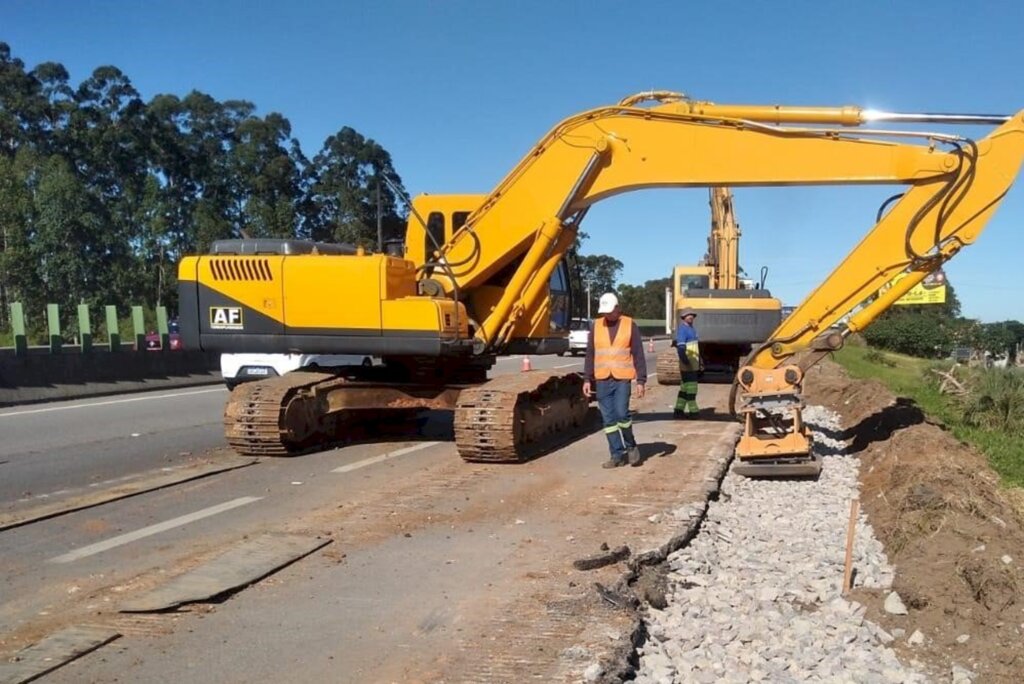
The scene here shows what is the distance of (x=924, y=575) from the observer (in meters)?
6.08

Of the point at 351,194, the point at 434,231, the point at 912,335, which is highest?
the point at 351,194

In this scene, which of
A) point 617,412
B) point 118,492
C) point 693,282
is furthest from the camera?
point 693,282

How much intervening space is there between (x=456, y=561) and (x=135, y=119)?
58.1 m

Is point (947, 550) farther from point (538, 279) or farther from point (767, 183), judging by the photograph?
point (538, 279)

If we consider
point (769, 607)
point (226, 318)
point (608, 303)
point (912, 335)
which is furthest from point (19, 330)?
point (912, 335)

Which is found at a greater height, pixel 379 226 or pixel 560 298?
pixel 379 226

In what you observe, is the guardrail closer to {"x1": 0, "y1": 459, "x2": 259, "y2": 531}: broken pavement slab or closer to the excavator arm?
{"x1": 0, "y1": 459, "x2": 259, "y2": 531}: broken pavement slab

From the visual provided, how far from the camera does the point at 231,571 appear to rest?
6082 mm

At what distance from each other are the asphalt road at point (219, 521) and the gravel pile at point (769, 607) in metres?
1.27

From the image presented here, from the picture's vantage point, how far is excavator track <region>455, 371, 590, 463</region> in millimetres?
10055

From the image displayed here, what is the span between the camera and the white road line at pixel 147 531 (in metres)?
6.66

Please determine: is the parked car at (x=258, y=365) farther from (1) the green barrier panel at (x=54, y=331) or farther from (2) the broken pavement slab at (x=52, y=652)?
(2) the broken pavement slab at (x=52, y=652)

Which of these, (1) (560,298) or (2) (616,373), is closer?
(2) (616,373)

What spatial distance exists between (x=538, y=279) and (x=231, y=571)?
6244 millimetres
